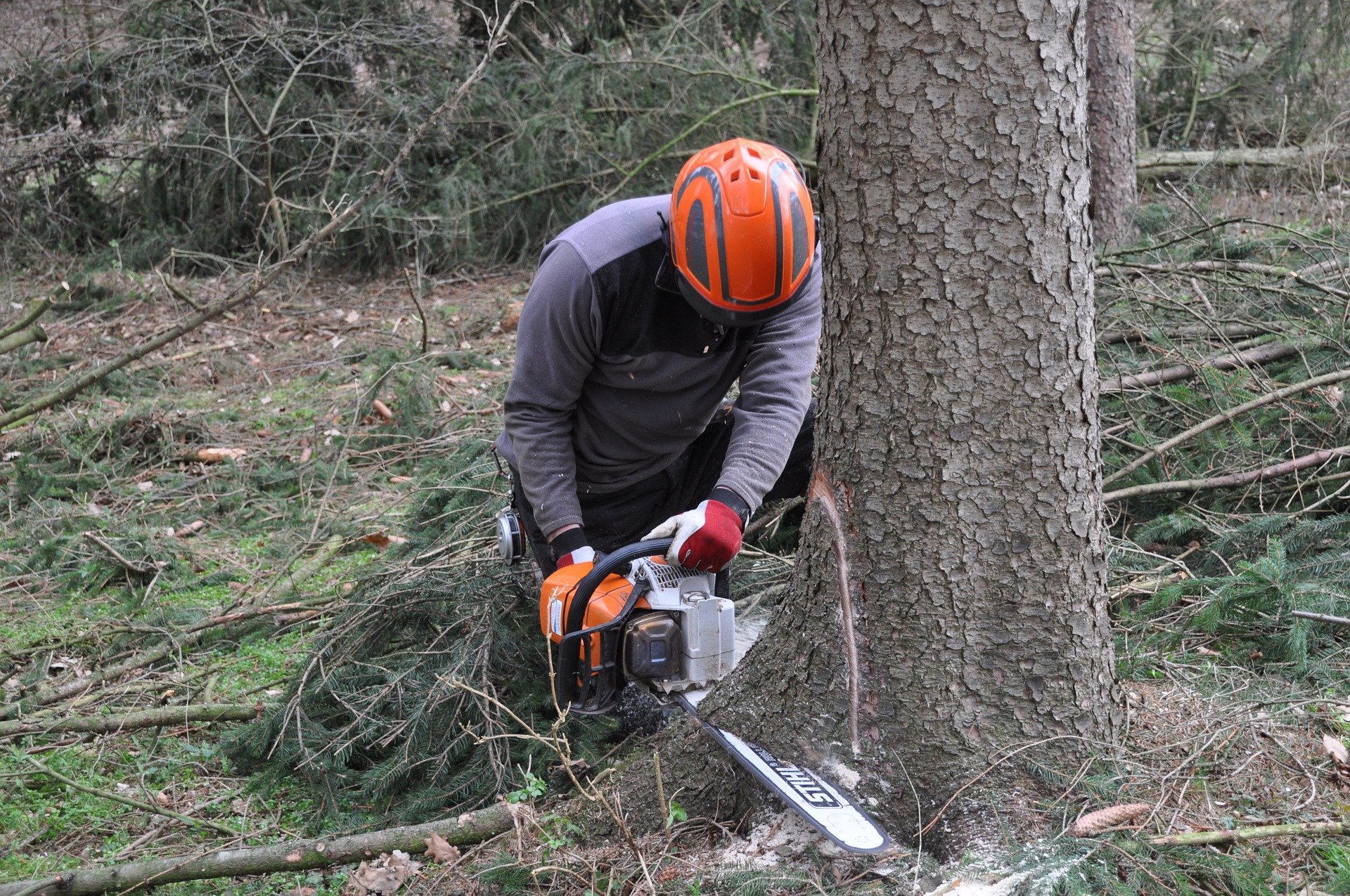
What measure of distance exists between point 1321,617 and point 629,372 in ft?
6.08

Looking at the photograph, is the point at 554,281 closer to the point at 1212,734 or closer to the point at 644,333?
the point at 644,333

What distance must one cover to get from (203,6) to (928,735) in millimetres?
→ 8144

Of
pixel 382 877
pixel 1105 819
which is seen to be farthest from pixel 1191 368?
pixel 382 877

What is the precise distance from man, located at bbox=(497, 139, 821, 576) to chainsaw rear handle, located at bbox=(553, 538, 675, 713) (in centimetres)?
8

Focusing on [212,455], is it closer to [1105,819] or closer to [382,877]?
[382,877]

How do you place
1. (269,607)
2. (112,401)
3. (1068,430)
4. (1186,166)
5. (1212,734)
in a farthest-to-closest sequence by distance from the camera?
(1186,166) < (112,401) < (269,607) < (1212,734) < (1068,430)

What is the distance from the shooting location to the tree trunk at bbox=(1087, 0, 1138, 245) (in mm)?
5727

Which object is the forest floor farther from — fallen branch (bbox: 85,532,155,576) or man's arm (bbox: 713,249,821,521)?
man's arm (bbox: 713,249,821,521)

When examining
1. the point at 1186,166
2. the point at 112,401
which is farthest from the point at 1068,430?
the point at 1186,166

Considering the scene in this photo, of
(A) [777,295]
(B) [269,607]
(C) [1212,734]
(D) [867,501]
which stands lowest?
(B) [269,607]

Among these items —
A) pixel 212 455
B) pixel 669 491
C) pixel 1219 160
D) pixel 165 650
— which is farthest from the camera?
pixel 1219 160

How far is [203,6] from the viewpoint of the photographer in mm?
7777

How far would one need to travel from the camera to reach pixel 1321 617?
246 cm

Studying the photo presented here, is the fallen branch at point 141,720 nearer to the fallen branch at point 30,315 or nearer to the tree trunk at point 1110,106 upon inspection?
the fallen branch at point 30,315
